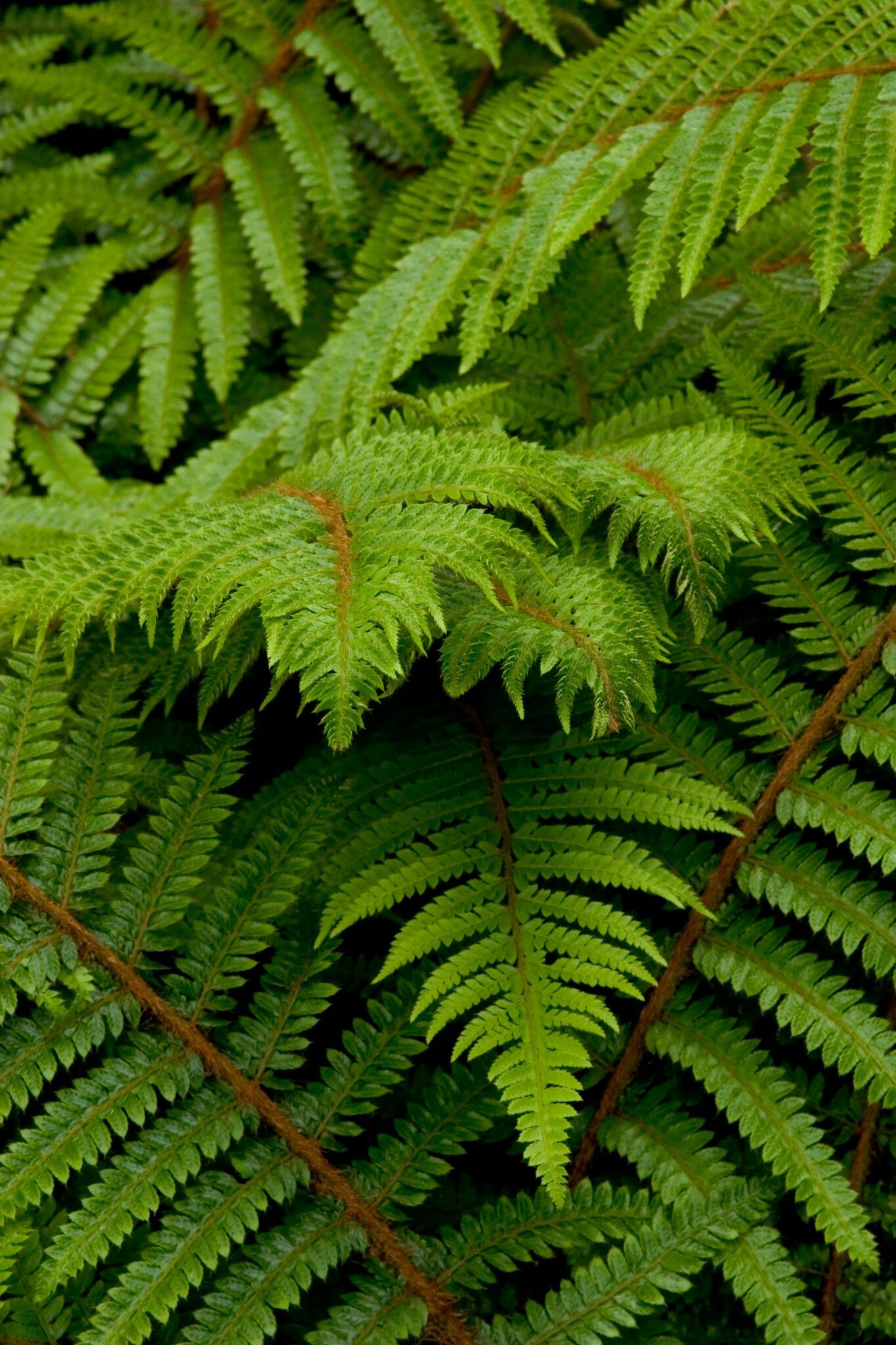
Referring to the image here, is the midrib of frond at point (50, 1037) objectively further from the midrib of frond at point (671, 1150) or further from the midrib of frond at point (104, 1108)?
the midrib of frond at point (671, 1150)

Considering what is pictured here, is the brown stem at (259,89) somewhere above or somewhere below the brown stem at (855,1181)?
above

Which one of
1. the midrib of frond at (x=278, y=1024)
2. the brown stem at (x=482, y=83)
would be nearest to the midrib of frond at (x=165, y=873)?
the midrib of frond at (x=278, y=1024)

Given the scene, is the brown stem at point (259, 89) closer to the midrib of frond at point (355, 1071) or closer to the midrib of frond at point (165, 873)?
the midrib of frond at point (165, 873)

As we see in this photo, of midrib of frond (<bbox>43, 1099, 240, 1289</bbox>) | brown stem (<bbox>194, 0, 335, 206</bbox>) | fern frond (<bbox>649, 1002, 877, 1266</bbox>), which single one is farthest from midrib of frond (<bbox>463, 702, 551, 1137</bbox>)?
brown stem (<bbox>194, 0, 335, 206</bbox>)

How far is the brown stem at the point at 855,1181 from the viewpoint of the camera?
5.42 ft

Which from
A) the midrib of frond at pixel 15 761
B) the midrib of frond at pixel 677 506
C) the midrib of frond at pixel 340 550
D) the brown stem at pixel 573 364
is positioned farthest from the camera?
the brown stem at pixel 573 364

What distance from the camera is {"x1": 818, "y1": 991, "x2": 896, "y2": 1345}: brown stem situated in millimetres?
1653

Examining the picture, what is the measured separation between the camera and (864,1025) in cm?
157

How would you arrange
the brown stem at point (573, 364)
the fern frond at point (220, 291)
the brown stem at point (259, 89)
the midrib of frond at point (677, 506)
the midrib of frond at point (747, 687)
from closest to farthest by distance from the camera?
1. the midrib of frond at point (677, 506)
2. the midrib of frond at point (747, 687)
3. the brown stem at point (573, 364)
4. the fern frond at point (220, 291)
5. the brown stem at point (259, 89)

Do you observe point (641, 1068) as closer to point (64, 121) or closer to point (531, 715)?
point (531, 715)

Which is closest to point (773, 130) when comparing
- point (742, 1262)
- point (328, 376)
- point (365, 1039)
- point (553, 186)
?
point (553, 186)

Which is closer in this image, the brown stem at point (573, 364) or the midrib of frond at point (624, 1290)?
the midrib of frond at point (624, 1290)

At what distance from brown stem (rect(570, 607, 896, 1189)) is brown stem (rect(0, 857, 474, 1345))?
27 centimetres

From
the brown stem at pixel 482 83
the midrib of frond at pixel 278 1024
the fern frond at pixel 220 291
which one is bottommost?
the midrib of frond at pixel 278 1024
